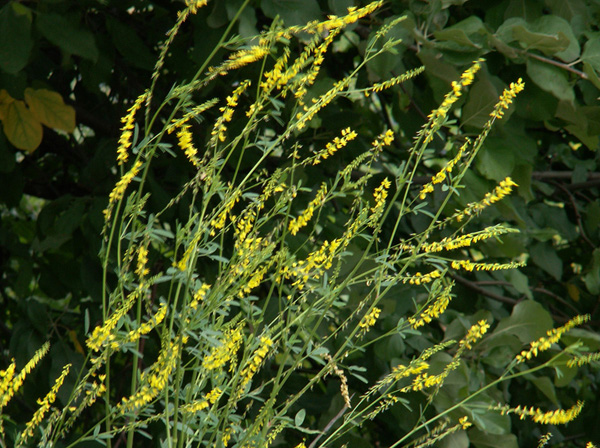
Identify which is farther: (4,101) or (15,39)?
(4,101)

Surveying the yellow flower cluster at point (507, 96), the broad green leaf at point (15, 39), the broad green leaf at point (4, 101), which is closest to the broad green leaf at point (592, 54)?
the yellow flower cluster at point (507, 96)

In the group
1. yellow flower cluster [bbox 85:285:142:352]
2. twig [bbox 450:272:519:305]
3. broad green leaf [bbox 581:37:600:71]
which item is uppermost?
yellow flower cluster [bbox 85:285:142:352]

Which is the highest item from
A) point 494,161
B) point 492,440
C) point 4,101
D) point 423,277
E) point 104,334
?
point 4,101

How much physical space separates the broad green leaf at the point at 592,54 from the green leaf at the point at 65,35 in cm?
74

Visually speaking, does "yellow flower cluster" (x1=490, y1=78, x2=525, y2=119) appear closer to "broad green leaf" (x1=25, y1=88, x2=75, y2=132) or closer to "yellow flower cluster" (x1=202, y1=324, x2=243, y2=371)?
"yellow flower cluster" (x1=202, y1=324, x2=243, y2=371)

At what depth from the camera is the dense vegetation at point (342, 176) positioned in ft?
3.19

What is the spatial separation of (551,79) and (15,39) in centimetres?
78

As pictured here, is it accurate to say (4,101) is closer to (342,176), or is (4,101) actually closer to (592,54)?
(342,176)

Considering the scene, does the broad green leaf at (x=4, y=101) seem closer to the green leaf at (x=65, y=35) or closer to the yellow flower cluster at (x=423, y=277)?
the green leaf at (x=65, y=35)

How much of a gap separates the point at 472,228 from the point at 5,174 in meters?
0.96

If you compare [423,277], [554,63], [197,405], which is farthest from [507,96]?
[197,405]

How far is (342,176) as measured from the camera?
78cm

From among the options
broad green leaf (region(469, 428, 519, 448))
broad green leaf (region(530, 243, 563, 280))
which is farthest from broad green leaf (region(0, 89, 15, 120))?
broad green leaf (region(530, 243, 563, 280))

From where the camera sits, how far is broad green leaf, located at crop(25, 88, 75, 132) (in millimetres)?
1190
